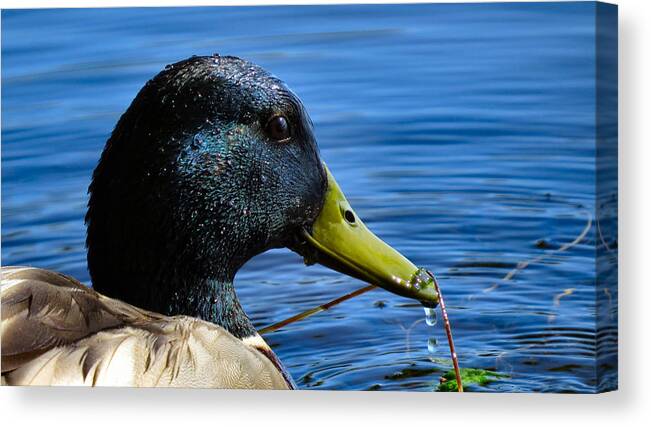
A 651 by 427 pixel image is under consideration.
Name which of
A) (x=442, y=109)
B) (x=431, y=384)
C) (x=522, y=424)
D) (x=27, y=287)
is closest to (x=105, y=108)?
(x=27, y=287)

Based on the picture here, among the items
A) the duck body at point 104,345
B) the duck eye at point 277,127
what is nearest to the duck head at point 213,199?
the duck eye at point 277,127

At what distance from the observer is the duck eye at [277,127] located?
13.4ft

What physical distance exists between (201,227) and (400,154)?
2.19ft

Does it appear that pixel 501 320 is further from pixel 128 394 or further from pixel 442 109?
pixel 128 394

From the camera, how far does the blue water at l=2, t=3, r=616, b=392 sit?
13.7 ft

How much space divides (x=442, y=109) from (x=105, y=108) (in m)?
1.03

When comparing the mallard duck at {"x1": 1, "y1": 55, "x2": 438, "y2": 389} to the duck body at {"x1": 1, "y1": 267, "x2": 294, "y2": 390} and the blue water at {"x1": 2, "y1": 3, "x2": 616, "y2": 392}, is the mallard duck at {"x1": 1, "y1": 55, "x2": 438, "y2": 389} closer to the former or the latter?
the duck body at {"x1": 1, "y1": 267, "x2": 294, "y2": 390}

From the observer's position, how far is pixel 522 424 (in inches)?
168

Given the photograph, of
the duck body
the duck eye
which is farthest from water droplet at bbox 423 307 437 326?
the duck eye

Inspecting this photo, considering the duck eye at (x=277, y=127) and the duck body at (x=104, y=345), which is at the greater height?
the duck eye at (x=277, y=127)

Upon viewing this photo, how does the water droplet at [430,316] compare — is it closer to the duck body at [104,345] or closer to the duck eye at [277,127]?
→ the duck body at [104,345]

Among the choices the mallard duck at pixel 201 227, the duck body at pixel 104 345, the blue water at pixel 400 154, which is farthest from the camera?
the blue water at pixel 400 154

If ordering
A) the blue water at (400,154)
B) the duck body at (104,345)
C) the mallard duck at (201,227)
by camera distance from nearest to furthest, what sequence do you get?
the duck body at (104,345) → the mallard duck at (201,227) → the blue water at (400,154)

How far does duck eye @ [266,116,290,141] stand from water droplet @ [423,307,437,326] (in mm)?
679
